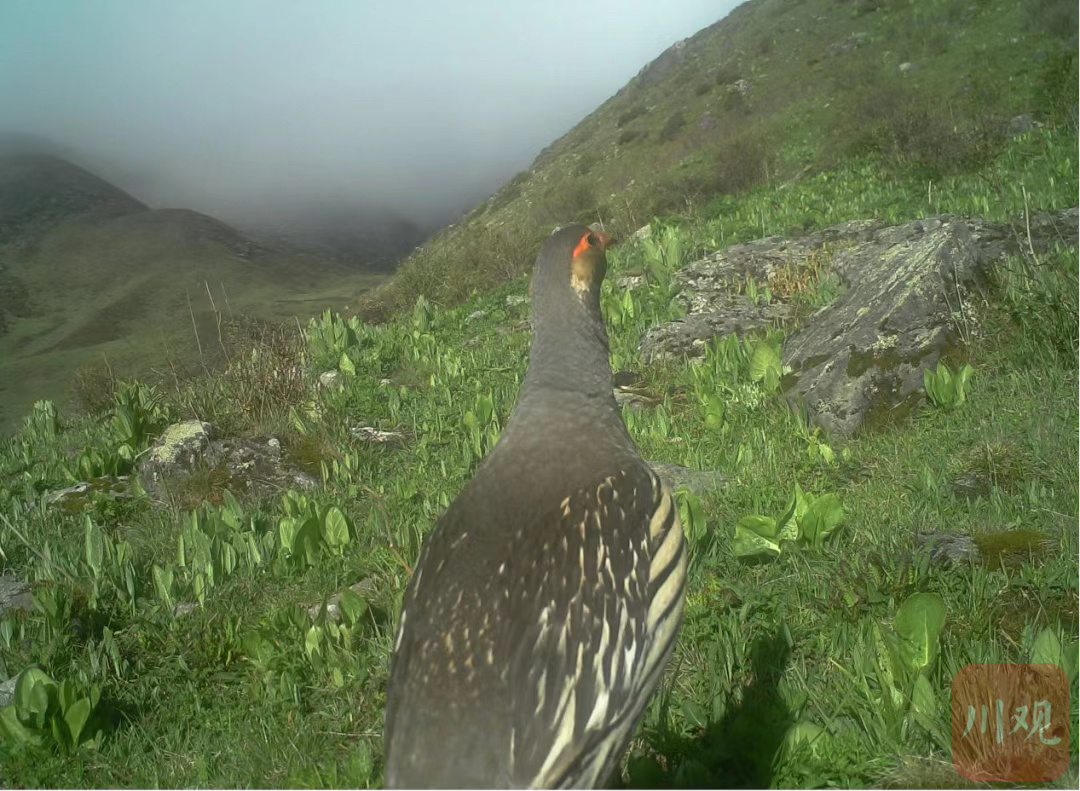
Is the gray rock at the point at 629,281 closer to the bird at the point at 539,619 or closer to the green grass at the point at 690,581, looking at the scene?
the green grass at the point at 690,581

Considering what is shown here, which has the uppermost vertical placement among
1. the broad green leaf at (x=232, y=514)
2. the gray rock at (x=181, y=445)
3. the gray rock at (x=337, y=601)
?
the gray rock at (x=181, y=445)

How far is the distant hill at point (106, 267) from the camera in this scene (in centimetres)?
4978

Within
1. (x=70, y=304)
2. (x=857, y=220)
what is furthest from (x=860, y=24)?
(x=70, y=304)

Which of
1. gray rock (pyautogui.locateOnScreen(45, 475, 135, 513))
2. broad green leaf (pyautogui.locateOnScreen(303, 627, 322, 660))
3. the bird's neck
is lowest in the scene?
broad green leaf (pyautogui.locateOnScreen(303, 627, 322, 660))

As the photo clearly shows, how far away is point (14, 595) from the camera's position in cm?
529

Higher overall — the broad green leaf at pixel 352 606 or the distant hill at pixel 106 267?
the distant hill at pixel 106 267

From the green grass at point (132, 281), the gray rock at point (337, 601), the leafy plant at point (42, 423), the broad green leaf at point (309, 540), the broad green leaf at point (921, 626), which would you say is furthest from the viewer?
the green grass at point (132, 281)

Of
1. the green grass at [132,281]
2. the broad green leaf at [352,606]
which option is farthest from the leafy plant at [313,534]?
the green grass at [132,281]

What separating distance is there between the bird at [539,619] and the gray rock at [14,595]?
3672mm

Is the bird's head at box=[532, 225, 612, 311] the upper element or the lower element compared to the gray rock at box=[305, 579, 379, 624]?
upper

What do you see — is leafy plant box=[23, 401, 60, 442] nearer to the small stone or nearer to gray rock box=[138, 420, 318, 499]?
gray rock box=[138, 420, 318, 499]

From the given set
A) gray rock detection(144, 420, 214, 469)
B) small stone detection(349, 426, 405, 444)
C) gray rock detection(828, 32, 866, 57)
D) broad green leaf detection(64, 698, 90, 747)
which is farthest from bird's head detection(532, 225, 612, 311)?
gray rock detection(828, 32, 866, 57)

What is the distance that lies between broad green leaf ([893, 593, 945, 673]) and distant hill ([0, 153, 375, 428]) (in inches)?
1431

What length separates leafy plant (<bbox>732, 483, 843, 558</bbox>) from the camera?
4641 millimetres
